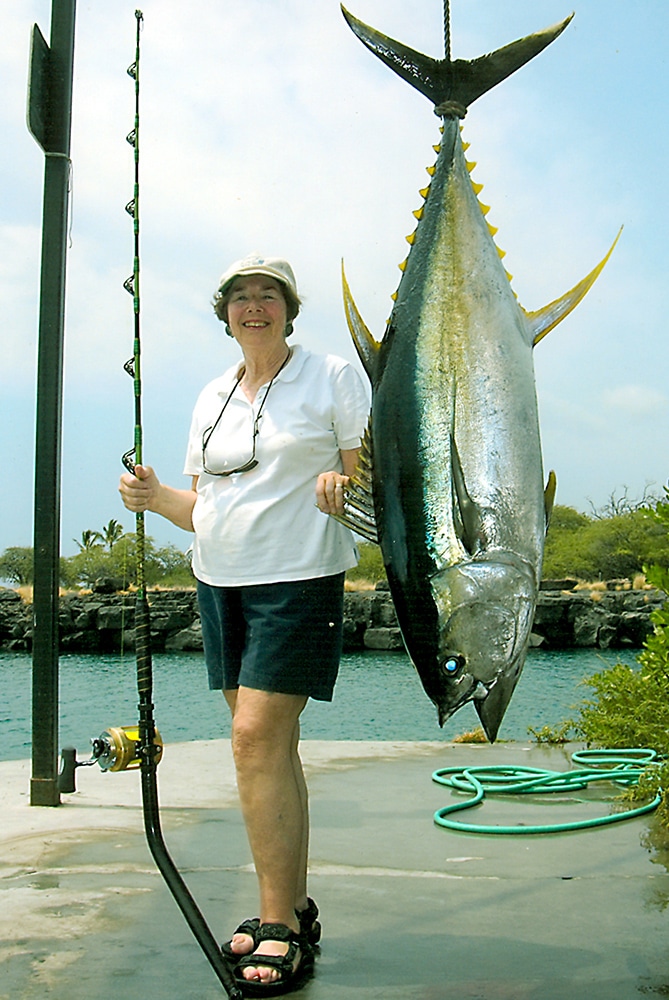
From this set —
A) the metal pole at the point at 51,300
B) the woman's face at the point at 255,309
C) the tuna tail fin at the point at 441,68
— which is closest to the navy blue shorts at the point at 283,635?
the woman's face at the point at 255,309

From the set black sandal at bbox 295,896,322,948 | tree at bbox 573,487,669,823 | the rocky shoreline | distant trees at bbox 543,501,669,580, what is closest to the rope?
tree at bbox 573,487,669,823

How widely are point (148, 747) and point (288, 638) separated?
435 mm

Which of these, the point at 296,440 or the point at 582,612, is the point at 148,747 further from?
the point at 582,612

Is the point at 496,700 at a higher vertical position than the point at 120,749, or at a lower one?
higher

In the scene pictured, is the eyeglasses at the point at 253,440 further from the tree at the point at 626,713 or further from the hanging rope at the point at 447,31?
the tree at the point at 626,713

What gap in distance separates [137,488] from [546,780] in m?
2.67

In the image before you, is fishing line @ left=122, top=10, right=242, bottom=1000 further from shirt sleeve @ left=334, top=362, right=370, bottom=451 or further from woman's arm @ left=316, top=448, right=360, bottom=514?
woman's arm @ left=316, top=448, right=360, bottom=514

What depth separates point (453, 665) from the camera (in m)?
1.52

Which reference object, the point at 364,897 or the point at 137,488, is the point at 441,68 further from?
the point at 364,897

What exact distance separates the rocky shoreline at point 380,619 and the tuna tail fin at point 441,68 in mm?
22395

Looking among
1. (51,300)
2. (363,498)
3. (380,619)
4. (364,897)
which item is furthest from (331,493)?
(380,619)

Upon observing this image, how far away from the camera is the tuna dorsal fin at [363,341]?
1674mm

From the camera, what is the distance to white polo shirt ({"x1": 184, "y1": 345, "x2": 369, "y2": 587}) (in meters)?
2.46

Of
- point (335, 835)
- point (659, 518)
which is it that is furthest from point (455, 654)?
point (335, 835)
